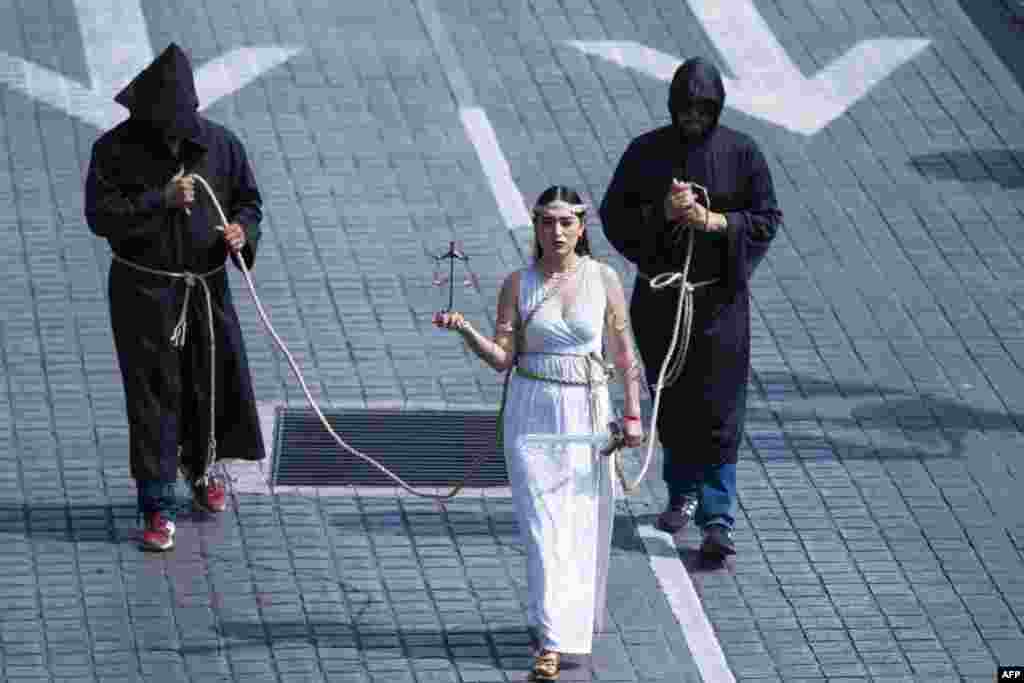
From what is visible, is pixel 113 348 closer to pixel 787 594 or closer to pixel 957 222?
pixel 787 594

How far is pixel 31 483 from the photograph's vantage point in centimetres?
1388

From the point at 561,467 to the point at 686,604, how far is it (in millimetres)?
1194

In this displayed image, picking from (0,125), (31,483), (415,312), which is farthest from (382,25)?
(31,483)

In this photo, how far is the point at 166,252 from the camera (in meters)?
13.0

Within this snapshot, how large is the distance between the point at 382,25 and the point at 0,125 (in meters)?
3.04

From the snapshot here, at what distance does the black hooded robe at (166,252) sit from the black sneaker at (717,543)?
225 centimetres

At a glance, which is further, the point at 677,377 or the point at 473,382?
the point at 473,382

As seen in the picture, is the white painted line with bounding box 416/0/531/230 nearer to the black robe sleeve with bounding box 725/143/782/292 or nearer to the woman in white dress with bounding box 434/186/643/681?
the black robe sleeve with bounding box 725/143/782/292

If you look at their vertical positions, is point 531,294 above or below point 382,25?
above

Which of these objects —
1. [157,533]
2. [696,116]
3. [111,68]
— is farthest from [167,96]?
[111,68]

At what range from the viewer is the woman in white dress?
1217cm

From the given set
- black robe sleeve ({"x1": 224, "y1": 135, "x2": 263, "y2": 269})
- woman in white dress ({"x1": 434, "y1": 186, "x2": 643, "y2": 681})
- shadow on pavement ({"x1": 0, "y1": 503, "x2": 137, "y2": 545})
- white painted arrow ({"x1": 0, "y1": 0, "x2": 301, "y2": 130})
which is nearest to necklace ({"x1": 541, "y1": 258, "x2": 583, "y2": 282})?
woman in white dress ({"x1": 434, "y1": 186, "x2": 643, "y2": 681})

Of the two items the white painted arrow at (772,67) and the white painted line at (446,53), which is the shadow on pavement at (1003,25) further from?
the white painted line at (446,53)

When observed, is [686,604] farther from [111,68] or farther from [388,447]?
[111,68]
